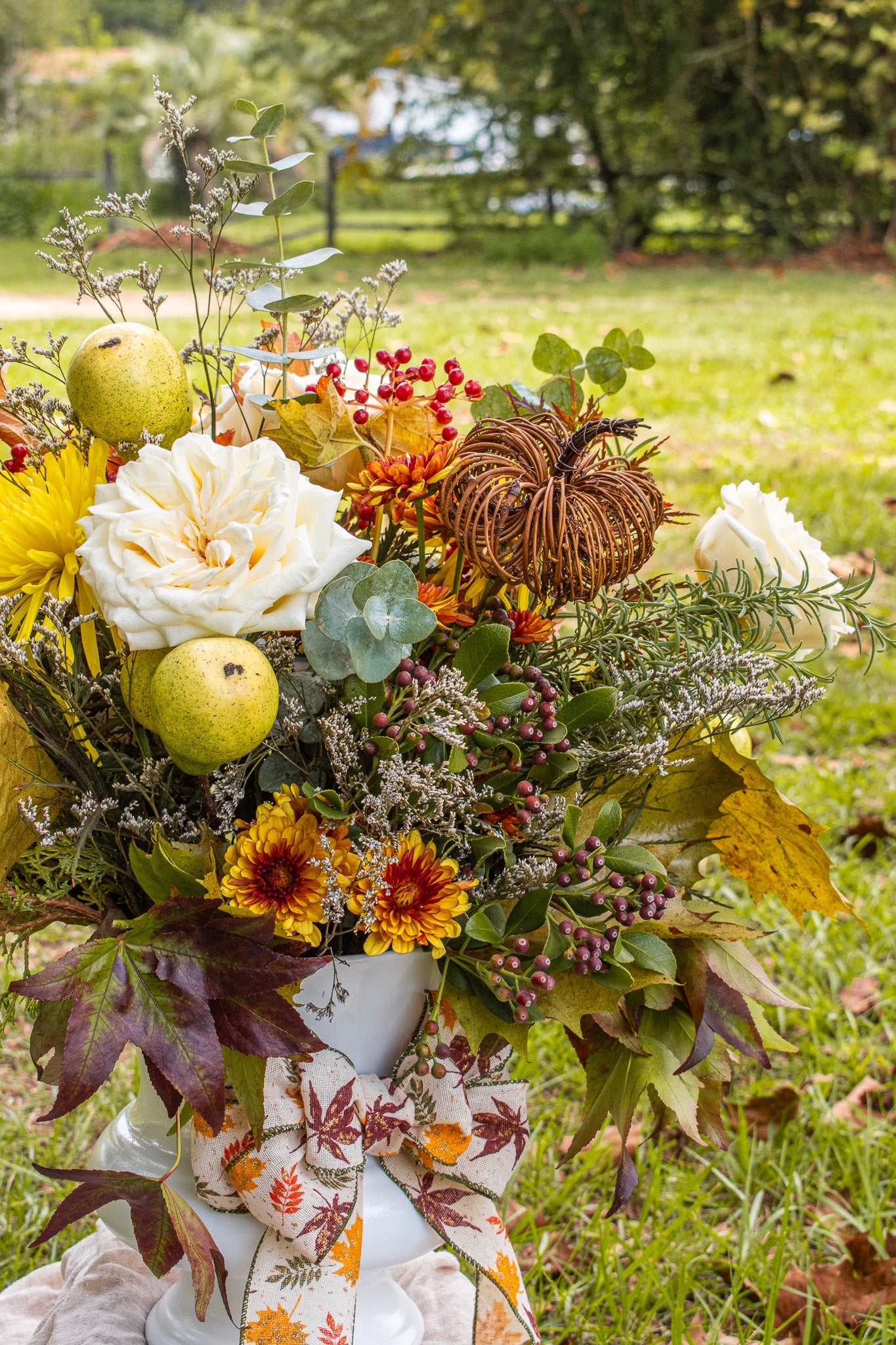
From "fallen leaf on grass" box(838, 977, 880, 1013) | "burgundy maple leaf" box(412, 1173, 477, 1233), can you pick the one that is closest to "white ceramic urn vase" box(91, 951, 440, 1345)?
"burgundy maple leaf" box(412, 1173, 477, 1233)

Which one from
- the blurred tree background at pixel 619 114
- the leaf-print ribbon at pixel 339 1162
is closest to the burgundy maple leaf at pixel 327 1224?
the leaf-print ribbon at pixel 339 1162

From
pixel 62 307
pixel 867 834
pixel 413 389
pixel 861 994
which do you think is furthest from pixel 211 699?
pixel 62 307

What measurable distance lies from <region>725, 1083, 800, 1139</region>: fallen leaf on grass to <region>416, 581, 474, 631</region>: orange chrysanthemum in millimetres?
1199

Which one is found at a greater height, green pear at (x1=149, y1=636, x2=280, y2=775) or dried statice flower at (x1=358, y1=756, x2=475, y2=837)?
green pear at (x1=149, y1=636, x2=280, y2=775)

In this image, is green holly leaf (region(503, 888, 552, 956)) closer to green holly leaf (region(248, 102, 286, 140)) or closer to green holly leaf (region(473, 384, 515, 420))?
green holly leaf (region(473, 384, 515, 420))

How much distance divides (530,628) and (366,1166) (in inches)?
17.5

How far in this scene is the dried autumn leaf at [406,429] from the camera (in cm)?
85

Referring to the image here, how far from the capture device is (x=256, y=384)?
92 centimetres

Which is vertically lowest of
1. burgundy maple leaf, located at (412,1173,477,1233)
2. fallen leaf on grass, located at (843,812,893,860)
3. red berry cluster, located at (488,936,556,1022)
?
fallen leaf on grass, located at (843,812,893,860)

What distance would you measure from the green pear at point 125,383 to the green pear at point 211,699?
207mm

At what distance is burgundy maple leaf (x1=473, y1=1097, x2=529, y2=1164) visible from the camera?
0.91 meters

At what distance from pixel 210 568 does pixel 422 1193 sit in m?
0.53

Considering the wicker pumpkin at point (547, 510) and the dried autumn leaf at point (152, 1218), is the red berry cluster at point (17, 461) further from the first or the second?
the dried autumn leaf at point (152, 1218)

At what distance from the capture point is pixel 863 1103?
1768mm
